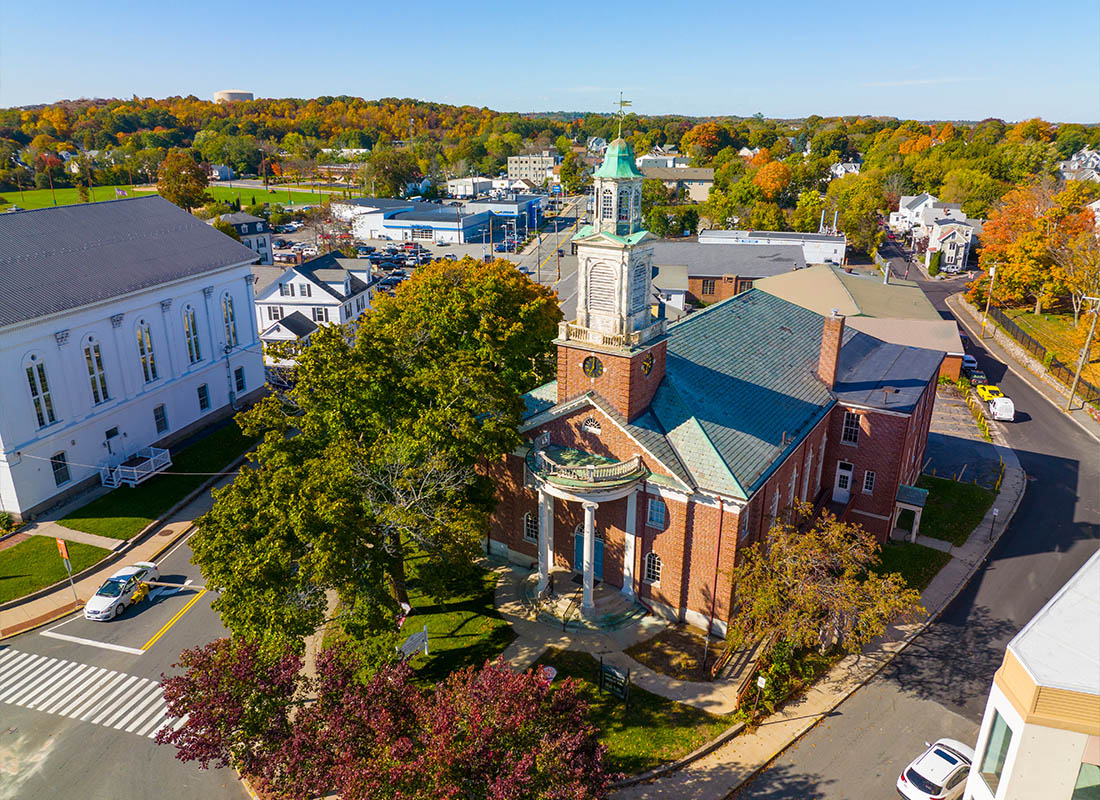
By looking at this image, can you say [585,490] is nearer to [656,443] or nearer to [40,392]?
[656,443]

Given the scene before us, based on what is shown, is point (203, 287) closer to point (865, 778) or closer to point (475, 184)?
point (865, 778)

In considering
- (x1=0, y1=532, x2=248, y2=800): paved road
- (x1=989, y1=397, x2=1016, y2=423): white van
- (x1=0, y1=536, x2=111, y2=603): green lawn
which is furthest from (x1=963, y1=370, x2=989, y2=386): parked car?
(x1=0, y1=536, x2=111, y2=603): green lawn

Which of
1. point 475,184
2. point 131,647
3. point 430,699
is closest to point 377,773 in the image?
point 430,699

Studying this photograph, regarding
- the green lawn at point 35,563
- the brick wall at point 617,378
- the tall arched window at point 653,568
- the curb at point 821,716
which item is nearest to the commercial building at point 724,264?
the curb at point 821,716

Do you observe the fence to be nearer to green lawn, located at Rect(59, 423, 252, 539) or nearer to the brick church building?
the brick church building

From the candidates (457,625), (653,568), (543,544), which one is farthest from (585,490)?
(457,625)

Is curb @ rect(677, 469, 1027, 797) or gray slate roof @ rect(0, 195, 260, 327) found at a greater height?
gray slate roof @ rect(0, 195, 260, 327)

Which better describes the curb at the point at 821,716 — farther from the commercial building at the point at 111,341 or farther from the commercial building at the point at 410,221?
the commercial building at the point at 410,221
